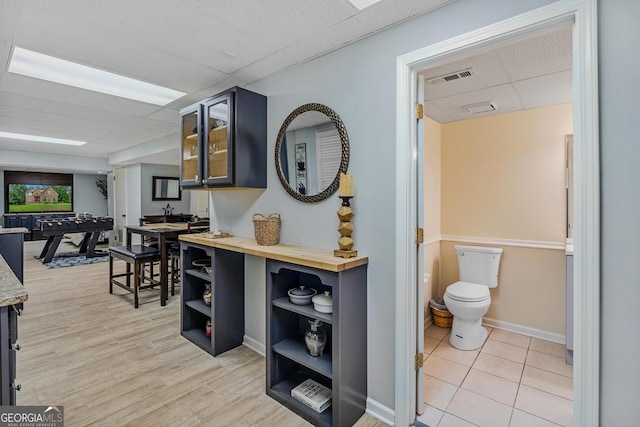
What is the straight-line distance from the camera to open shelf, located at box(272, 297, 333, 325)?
182 cm

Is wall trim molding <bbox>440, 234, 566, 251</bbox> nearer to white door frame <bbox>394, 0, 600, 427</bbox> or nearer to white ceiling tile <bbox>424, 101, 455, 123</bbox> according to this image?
white ceiling tile <bbox>424, 101, 455, 123</bbox>

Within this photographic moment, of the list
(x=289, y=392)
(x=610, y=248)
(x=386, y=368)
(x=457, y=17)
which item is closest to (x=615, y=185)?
(x=610, y=248)

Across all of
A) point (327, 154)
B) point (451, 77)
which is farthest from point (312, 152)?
point (451, 77)

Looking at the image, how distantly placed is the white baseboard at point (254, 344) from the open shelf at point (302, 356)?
593 millimetres

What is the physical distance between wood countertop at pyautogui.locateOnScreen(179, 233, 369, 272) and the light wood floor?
929mm

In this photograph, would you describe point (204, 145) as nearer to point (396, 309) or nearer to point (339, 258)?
point (339, 258)

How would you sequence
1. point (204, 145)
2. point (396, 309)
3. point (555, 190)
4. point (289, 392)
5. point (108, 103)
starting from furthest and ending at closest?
point (108, 103) < point (555, 190) < point (204, 145) < point (289, 392) < point (396, 309)

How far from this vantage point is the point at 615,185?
122 cm

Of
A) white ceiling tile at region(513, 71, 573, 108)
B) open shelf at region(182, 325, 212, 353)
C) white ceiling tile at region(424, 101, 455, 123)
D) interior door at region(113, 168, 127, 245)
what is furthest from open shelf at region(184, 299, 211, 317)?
interior door at region(113, 168, 127, 245)

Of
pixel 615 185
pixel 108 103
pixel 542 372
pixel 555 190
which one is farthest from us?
pixel 108 103

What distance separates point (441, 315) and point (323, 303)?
1.88 m

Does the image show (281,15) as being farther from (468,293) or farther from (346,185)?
(468,293)

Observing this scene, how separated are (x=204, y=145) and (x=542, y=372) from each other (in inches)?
126

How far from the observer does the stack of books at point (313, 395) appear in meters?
1.86
